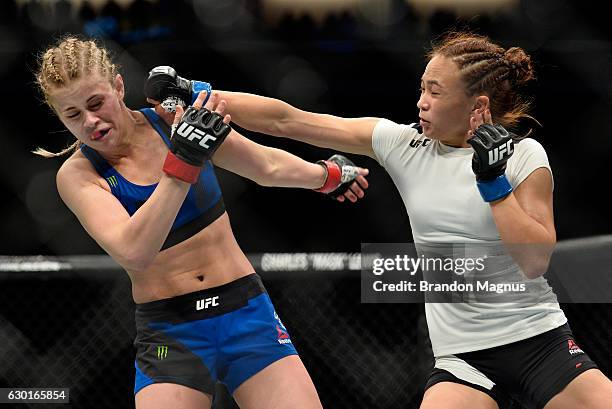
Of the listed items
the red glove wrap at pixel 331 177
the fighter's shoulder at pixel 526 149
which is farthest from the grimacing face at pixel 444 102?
the red glove wrap at pixel 331 177

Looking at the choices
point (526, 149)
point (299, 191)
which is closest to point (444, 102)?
point (526, 149)

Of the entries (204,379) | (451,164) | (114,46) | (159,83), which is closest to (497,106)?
(451,164)

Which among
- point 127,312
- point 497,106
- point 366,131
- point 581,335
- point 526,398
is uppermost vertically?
point 497,106

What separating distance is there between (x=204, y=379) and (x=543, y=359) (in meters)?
0.76

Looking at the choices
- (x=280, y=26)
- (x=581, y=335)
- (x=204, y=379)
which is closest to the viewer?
(x=204, y=379)

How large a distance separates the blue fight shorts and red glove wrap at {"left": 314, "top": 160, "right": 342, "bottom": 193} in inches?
15.4

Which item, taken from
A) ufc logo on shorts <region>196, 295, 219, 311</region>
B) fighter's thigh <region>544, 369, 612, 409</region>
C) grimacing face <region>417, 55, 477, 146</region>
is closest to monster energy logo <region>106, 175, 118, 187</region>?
ufc logo on shorts <region>196, 295, 219, 311</region>

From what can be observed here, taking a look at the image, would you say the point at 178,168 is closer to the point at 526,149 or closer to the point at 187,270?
the point at 187,270

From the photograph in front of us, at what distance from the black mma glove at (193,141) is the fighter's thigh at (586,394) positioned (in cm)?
93

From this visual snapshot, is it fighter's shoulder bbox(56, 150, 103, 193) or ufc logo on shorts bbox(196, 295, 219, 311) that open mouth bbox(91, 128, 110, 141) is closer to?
fighter's shoulder bbox(56, 150, 103, 193)

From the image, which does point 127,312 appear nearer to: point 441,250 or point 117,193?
point 117,193

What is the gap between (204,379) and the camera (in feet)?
6.21

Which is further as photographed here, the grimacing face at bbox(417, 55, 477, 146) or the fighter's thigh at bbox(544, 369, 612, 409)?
the grimacing face at bbox(417, 55, 477, 146)

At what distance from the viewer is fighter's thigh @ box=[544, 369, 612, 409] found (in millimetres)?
1799
